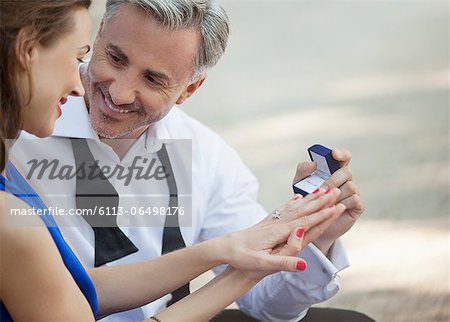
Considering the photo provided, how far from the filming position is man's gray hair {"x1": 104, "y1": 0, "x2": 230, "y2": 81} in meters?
2.05

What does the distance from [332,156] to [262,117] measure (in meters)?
2.38

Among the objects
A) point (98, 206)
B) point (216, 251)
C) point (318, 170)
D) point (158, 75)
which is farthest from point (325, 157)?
point (98, 206)

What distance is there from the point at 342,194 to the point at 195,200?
1.53ft

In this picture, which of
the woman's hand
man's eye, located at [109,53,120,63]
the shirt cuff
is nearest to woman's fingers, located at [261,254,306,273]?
the woman's hand

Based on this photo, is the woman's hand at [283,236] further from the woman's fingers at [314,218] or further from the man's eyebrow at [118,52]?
the man's eyebrow at [118,52]

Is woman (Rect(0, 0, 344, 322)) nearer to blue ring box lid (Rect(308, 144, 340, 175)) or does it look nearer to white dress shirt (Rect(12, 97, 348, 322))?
Result: blue ring box lid (Rect(308, 144, 340, 175))

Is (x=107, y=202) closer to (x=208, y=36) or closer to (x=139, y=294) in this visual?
(x=139, y=294)

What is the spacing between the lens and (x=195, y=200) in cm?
233

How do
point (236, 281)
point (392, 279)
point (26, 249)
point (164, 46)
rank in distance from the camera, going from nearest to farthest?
point (26, 249) < point (236, 281) < point (164, 46) < point (392, 279)

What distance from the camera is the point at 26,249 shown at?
1563mm

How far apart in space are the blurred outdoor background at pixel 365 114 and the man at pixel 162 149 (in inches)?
42.9

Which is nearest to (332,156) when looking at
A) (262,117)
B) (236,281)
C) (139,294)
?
(236,281)

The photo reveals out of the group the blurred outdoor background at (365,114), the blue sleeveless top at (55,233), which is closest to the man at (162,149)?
the blue sleeveless top at (55,233)

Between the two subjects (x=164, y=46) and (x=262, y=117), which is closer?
(x=164, y=46)
